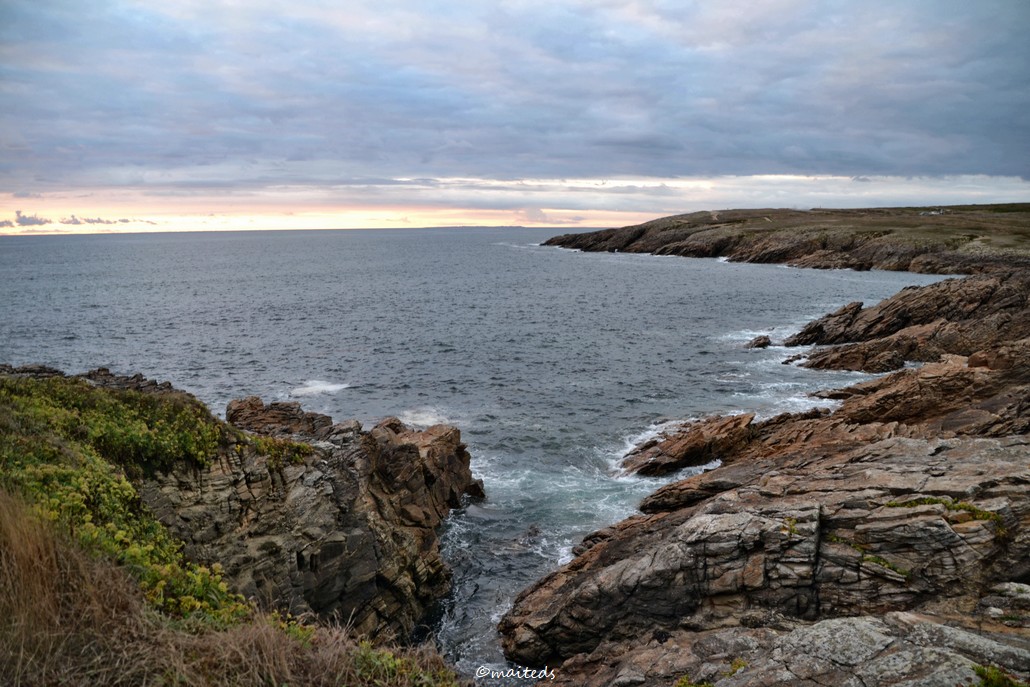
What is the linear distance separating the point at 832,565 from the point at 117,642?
14.2m

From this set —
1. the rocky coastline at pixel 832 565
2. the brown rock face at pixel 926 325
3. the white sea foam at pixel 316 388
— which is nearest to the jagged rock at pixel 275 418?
the rocky coastline at pixel 832 565

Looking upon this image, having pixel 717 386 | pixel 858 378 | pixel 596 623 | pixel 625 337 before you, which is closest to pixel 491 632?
pixel 596 623

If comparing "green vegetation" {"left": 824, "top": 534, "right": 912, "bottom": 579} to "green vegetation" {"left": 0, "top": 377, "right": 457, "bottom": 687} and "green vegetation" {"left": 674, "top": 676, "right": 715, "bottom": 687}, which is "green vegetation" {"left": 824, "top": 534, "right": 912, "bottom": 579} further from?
"green vegetation" {"left": 0, "top": 377, "right": 457, "bottom": 687}

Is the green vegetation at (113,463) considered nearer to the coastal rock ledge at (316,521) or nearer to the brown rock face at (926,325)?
the coastal rock ledge at (316,521)

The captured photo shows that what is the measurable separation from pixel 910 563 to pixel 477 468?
23706 mm

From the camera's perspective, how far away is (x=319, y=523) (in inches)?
731

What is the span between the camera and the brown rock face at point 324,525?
16.2 metres

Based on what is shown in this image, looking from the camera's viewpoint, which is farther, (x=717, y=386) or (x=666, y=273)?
(x=666, y=273)

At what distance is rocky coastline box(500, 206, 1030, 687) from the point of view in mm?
10773

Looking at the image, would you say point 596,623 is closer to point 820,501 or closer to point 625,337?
point 820,501

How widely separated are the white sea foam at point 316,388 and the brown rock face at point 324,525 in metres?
21.6

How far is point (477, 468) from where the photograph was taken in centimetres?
3547

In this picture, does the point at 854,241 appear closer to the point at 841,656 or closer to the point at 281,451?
the point at 281,451

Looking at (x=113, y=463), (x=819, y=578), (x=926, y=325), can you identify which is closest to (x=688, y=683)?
(x=819, y=578)
